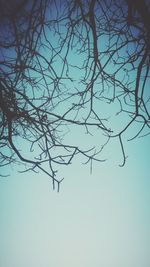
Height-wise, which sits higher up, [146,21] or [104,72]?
[146,21]

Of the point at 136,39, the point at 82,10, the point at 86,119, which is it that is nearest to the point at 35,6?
the point at 82,10

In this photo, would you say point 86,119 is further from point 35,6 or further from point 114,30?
point 35,6

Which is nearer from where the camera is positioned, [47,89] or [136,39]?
[136,39]

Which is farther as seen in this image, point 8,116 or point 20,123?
point 20,123

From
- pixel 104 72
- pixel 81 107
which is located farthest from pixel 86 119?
pixel 104 72

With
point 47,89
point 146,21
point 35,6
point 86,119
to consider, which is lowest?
point 86,119

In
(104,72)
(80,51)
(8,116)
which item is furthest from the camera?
(80,51)

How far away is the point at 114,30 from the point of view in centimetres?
271

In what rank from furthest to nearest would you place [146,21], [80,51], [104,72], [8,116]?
1. [80,51]
2. [104,72]
3. [8,116]
4. [146,21]

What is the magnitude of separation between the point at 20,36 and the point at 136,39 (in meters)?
1.07

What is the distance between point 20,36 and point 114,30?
878 millimetres

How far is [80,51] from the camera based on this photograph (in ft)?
9.32

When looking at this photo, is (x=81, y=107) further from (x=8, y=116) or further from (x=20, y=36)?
(x=20, y=36)

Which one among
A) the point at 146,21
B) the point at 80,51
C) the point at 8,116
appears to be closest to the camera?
the point at 146,21
